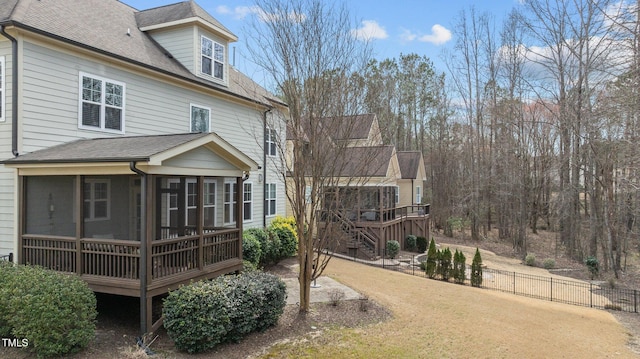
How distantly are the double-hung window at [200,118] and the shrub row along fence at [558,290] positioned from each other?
33.3 ft

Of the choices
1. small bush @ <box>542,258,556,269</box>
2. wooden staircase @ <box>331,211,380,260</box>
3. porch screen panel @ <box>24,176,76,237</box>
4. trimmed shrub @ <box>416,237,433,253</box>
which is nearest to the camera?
porch screen panel @ <box>24,176,76,237</box>

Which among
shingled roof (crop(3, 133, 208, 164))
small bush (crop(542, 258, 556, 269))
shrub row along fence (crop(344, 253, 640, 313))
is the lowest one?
small bush (crop(542, 258, 556, 269))

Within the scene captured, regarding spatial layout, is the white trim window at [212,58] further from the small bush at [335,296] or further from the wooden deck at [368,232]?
the wooden deck at [368,232]

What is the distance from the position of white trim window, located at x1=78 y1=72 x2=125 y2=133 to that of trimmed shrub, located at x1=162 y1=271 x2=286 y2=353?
17.5 ft

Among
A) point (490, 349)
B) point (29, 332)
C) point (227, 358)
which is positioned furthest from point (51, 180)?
point (490, 349)

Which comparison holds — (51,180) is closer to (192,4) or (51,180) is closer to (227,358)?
(227,358)

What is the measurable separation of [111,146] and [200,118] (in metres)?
5.18

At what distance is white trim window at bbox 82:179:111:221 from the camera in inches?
438

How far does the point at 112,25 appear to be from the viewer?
12656 mm

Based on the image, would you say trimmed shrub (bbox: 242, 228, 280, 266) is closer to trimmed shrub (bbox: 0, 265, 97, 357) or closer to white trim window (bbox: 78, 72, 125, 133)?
white trim window (bbox: 78, 72, 125, 133)

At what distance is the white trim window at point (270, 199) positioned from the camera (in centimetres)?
1778

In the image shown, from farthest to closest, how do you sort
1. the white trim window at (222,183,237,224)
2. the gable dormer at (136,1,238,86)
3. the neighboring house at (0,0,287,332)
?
the white trim window at (222,183,237,224) → the gable dormer at (136,1,238,86) → the neighboring house at (0,0,287,332)

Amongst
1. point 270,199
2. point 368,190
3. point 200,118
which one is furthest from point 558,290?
point 200,118

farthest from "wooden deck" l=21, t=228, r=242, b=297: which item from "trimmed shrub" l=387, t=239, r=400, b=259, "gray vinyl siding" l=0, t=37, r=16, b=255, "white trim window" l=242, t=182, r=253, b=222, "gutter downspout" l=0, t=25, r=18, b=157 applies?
"trimmed shrub" l=387, t=239, r=400, b=259
